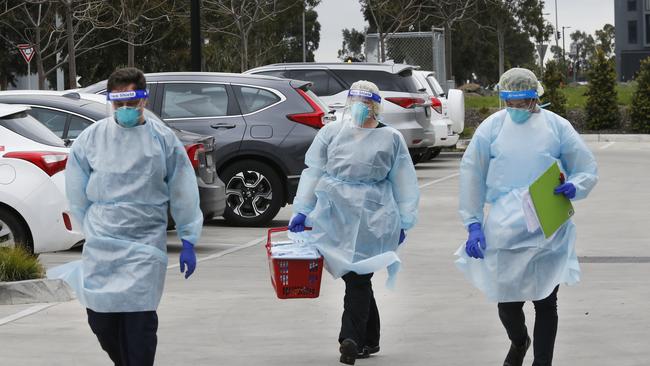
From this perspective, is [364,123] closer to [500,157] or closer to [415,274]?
[500,157]

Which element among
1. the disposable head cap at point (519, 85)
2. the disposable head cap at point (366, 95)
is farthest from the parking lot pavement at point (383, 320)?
the disposable head cap at point (519, 85)

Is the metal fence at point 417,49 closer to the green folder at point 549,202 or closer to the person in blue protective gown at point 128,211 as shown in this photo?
the green folder at point 549,202

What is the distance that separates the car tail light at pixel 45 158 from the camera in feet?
37.7

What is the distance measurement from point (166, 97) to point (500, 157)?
961cm

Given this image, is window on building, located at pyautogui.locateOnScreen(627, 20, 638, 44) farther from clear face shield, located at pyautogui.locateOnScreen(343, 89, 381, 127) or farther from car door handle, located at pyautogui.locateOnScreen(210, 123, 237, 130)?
clear face shield, located at pyautogui.locateOnScreen(343, 89, 381, 127)

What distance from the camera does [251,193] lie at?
16.1 metres

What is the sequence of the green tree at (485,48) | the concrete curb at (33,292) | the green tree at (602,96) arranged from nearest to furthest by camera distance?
1. the concrete curb at (33,292)
2. the green tree at (602,96)
3. the green tree at (485,48)

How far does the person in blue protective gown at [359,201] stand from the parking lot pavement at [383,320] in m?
0.46

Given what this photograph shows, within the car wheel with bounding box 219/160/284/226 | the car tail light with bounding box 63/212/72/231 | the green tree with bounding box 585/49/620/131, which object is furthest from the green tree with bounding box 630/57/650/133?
the car tail light with bounding box 63/212/72/231

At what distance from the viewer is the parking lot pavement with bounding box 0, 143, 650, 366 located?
8.14m

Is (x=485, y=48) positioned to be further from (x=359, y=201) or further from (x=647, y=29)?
(x=359, y=201)

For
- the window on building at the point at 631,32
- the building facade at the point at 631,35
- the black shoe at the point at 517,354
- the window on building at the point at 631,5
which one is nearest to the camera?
the black shoe at the point at 517,354

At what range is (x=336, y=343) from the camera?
336 inches

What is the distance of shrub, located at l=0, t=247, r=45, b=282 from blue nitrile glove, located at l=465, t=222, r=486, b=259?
4.33 meters
